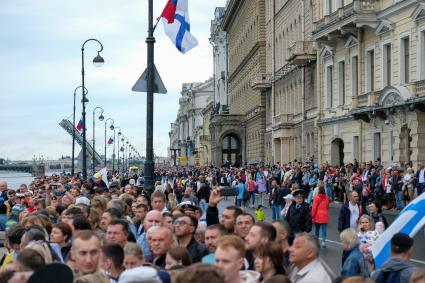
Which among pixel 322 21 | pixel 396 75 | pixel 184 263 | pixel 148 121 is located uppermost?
pixel 322 21

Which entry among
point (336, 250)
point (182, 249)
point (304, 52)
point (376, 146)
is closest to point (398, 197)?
point (376, 146)

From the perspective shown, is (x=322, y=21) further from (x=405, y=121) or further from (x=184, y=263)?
(x=184, y=263)

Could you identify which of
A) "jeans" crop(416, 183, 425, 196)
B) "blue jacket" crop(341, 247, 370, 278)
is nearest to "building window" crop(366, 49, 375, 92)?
"jeans" crop(416, 183, 425, 196)

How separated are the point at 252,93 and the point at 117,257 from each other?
2855 inches

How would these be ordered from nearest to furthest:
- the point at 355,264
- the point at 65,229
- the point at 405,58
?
the point at 65,229 → the point at 355,264 → the point at 405,58

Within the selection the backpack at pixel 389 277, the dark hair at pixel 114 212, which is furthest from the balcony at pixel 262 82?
the backpack at pixel 389 277

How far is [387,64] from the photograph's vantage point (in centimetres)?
3712

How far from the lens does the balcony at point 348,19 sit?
124ft

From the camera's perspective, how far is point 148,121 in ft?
66.0

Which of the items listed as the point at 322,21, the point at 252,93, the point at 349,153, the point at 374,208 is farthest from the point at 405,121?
the point at 252,93

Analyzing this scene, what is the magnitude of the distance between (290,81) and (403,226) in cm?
4823

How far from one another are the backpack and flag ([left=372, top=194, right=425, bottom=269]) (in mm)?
887

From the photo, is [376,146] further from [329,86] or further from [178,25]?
[178,25]

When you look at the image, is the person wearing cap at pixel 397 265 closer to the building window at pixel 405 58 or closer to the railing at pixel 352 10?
the building window at pixel 405 58
